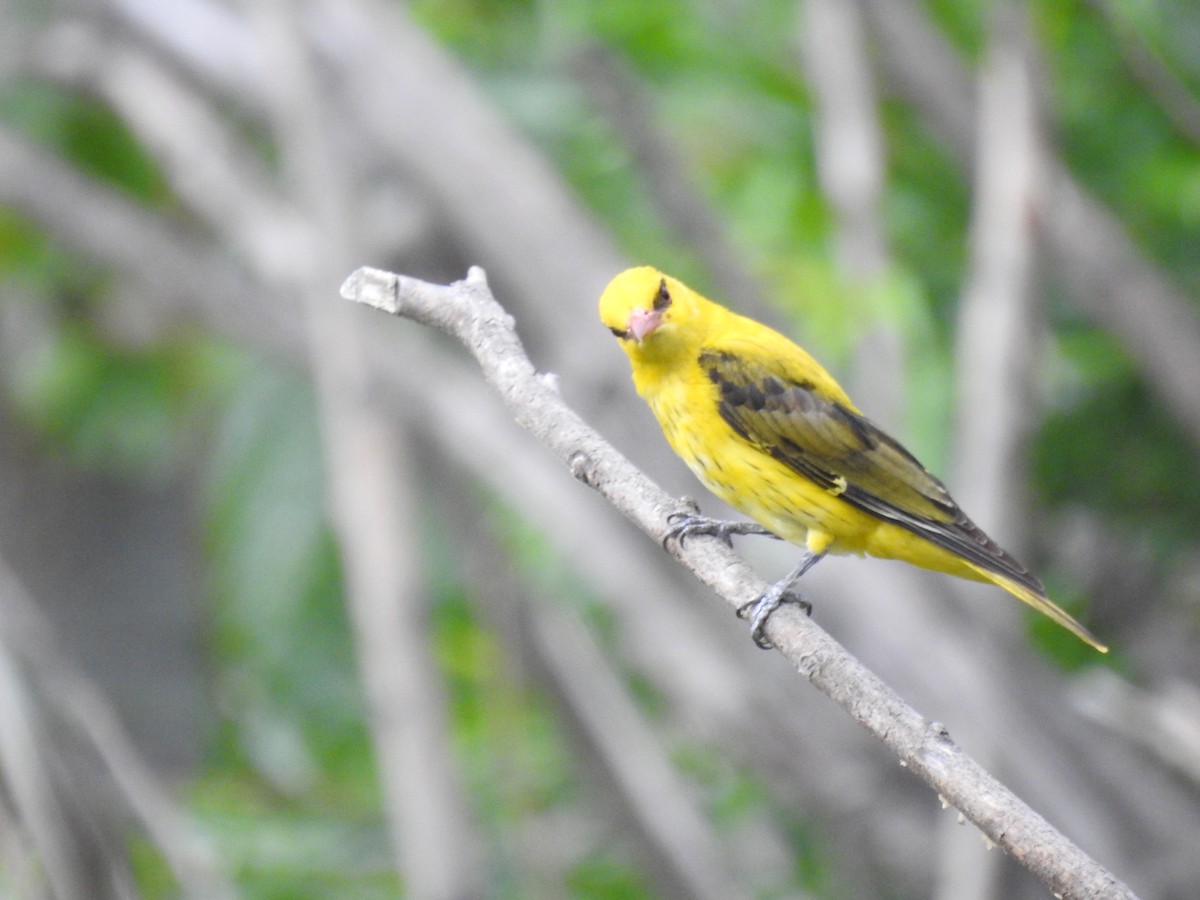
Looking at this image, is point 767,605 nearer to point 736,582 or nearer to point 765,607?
point 765,607

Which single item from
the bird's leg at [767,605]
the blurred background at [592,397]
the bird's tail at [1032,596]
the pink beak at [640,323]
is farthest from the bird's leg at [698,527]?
the blurred background at [592,397]

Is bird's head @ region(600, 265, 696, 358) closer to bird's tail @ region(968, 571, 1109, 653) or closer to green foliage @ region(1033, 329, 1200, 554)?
bird's tail @ region(968, 571, 1109, 653)

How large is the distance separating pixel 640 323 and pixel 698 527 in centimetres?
53

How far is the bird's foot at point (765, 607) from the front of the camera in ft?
8.44

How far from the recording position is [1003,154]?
5.02m

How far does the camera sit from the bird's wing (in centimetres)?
363

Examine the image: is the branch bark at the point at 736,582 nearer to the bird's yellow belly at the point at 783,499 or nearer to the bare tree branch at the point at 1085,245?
the bird's yellow belly at the point at 783,499

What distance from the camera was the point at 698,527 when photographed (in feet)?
10.3

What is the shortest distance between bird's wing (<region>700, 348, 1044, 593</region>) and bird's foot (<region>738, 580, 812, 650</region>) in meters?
0.55

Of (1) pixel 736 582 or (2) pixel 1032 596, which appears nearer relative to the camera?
(1) pixel 736 582

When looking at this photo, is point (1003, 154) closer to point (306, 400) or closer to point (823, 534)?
point (823, 534)

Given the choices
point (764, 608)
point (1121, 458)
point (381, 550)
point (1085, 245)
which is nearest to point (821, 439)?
point (764, 608)

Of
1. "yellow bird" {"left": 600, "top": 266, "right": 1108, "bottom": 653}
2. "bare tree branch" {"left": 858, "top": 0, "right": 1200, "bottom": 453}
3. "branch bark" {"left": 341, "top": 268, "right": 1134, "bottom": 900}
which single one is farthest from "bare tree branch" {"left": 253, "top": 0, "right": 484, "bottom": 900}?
"bare tree branch" {"left": 858, "top": 0, "right": 1200, "bottom": 453}

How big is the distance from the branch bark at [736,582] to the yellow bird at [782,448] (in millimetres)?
920
